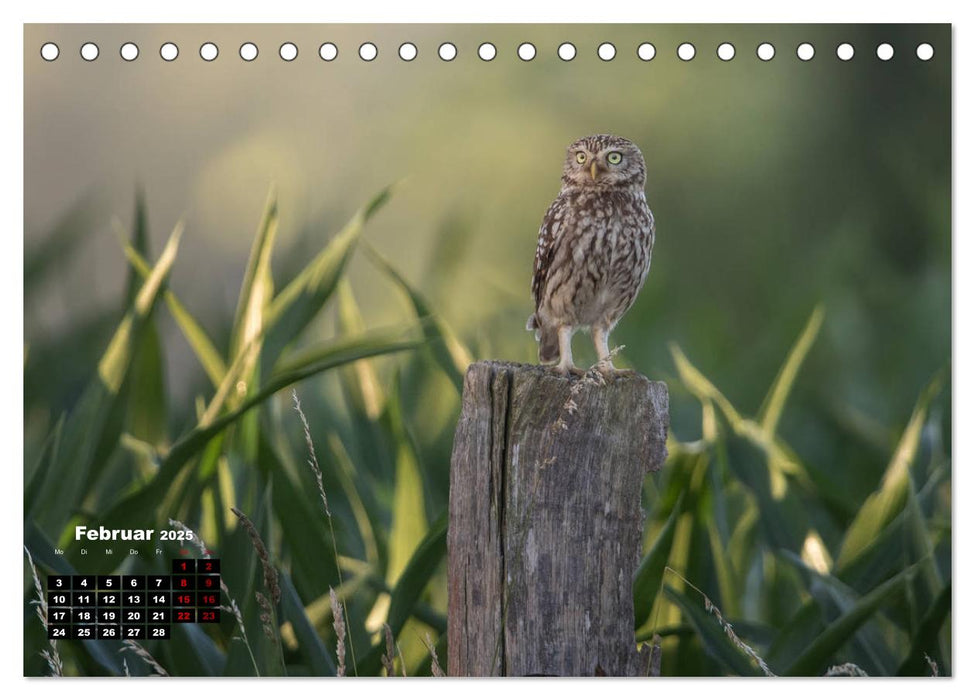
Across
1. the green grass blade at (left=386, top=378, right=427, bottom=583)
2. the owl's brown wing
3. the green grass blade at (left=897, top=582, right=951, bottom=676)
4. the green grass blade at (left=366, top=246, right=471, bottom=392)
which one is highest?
the owl's brown wing

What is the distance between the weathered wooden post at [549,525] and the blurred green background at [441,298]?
86 cm

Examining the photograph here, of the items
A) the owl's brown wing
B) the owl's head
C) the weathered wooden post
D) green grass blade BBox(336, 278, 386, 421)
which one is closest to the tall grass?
green grass blade BBox(336, 278, 386, 421)

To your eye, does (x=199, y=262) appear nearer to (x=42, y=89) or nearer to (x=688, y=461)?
(x=42, y=89)

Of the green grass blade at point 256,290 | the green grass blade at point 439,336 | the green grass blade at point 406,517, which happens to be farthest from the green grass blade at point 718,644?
the green grass blade at point 256,290

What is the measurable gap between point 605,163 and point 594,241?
26 cm

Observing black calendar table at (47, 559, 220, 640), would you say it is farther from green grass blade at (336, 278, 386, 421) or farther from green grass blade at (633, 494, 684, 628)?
green grass blade at (633, 494, 684, 628)

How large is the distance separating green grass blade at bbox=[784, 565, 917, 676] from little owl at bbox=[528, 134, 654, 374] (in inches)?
44.3

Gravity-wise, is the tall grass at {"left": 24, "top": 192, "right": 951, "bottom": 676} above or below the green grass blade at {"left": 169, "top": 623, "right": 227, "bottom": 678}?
above

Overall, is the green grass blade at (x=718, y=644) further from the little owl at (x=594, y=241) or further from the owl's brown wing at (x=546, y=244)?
the owl's brown wing at (x=546, y=244)

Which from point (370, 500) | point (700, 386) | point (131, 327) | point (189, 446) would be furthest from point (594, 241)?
point (131, 327)

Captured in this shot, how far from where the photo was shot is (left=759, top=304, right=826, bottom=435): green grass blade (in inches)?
148

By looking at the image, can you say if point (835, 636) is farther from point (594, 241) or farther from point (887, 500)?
point (594, 241)

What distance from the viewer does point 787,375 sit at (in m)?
3.78

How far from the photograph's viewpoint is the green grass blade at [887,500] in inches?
140
